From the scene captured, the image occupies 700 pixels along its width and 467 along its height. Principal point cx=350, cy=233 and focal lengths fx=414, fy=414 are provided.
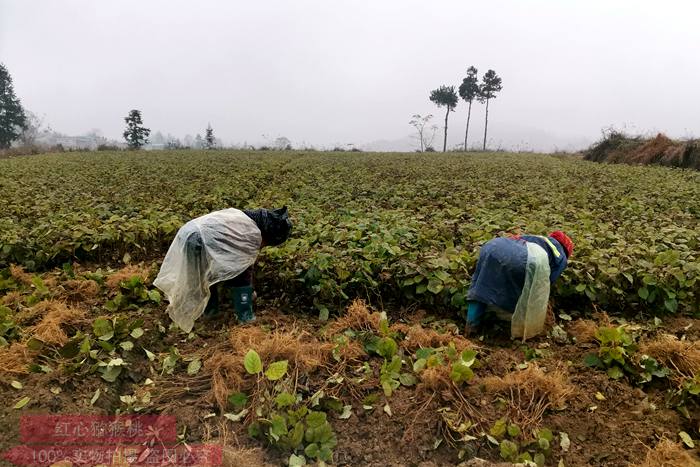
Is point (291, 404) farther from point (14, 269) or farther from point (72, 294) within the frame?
point (14, 269)

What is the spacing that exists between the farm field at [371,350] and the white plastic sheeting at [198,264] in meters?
0.31

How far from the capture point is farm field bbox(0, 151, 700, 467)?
2.42m

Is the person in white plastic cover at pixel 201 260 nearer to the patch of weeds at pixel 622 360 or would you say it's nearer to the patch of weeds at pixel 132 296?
the patch of weeds at pixel 132 296

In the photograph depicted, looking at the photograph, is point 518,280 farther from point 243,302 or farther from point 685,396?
point 243,302

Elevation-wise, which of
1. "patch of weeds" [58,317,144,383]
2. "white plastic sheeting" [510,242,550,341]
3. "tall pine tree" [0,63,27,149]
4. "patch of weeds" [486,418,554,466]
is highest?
"tall pine tree" [0,63,27,149]

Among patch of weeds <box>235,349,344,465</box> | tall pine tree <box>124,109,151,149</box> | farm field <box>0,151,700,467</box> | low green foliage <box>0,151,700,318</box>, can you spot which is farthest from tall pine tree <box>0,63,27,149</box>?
patch of weeds <box>235,349,344,465</box>

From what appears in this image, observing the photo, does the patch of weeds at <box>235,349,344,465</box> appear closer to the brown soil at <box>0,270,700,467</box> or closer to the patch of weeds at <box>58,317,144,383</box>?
the brown soil at <box>0,270,700,467</box>

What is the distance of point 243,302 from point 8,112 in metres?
52.5

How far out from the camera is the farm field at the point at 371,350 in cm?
242

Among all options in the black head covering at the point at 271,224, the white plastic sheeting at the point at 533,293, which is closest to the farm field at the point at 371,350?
the white plastic sheeting at the point at 533,293

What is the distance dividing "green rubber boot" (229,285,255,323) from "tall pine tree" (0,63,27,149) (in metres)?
50.4

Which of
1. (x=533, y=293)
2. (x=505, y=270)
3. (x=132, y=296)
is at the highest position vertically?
(x=505, y=270)

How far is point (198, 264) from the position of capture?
346 centimetres

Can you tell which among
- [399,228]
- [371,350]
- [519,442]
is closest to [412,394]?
[371,350]
